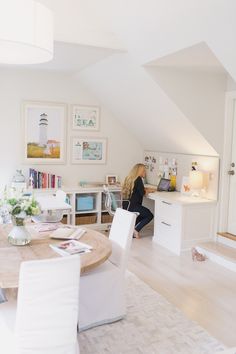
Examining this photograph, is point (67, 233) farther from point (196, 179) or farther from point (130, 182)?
point (130, 182)

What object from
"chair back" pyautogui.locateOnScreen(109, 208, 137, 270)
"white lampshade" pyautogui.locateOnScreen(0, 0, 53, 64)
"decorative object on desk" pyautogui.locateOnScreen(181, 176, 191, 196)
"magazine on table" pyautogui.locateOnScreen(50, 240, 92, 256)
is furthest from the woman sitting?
"white lampshade" pyautogui.locateOnScreen(0, 0, 53, 64)

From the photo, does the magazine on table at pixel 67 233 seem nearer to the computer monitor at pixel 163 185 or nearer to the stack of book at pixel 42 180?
the stack of book at pixel 42 180

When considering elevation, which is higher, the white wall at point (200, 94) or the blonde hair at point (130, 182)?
the white wall at point (200, 94)

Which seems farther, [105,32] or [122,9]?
[105,32]

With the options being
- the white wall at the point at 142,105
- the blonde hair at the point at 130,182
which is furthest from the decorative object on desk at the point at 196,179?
the blonde hair at the point at 130,182

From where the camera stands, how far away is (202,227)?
16.1 ft

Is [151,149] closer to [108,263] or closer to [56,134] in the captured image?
[56,134]

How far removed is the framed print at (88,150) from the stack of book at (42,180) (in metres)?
0.47

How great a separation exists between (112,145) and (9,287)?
13.8 ft

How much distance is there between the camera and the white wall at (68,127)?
531cm

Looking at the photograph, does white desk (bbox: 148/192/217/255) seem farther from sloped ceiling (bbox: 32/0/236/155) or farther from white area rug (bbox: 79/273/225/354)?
white area rug (bbox: 79/273/225/354)

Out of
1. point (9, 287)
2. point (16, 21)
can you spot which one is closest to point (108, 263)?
point (9, 287)

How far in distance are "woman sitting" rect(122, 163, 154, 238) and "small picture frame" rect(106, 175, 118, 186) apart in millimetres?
434

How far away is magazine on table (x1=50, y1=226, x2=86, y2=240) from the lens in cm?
294
